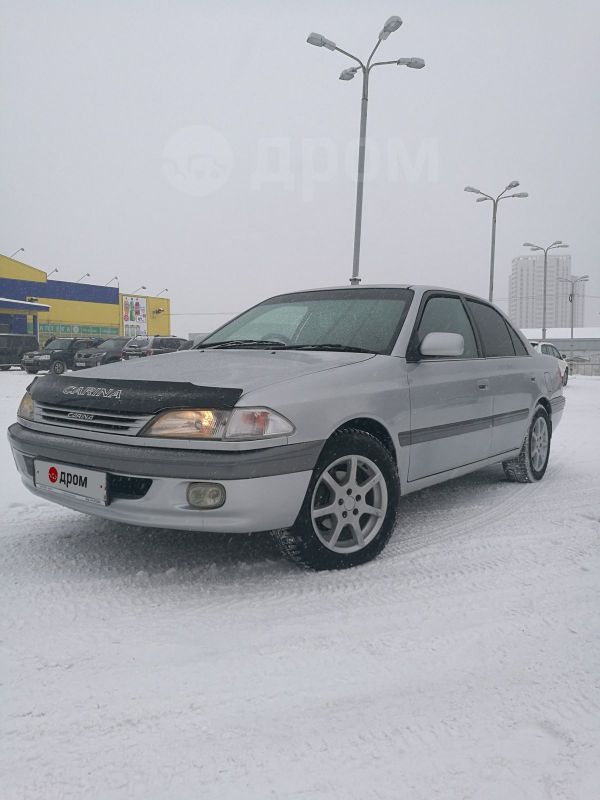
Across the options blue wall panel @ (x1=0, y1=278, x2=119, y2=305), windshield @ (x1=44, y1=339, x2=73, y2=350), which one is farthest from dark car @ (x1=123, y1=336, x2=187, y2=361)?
blue wall panel @ (x1=0, y1=278, x2=119, y2=305)

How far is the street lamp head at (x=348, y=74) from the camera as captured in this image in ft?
52.3

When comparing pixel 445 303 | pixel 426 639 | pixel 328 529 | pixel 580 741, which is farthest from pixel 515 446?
pixel 580 741

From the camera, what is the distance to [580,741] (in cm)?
185

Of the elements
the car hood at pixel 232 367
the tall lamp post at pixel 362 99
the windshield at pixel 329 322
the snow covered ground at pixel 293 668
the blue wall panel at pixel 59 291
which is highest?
the tall lamp post at pixel 362 99

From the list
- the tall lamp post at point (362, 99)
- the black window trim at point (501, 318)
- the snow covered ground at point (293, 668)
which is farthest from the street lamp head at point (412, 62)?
the snow covered ground at point (293, 668)

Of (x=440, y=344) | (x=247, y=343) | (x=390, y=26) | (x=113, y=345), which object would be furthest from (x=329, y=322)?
(x=113, y=345)

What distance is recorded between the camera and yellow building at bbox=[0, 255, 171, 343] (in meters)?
46.9

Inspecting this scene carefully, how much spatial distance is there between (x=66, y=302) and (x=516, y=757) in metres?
59.6

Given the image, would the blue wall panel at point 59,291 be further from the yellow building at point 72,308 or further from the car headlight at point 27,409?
the car headlight at point 27,409

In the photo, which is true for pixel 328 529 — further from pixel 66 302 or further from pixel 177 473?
pixel 66 302

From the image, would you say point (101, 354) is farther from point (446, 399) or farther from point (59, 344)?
point (446, 399)

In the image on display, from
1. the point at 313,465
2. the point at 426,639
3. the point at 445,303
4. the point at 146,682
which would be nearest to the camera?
the point at 146,682

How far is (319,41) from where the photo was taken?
14.9m

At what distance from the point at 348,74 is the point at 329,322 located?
46.3 feet
